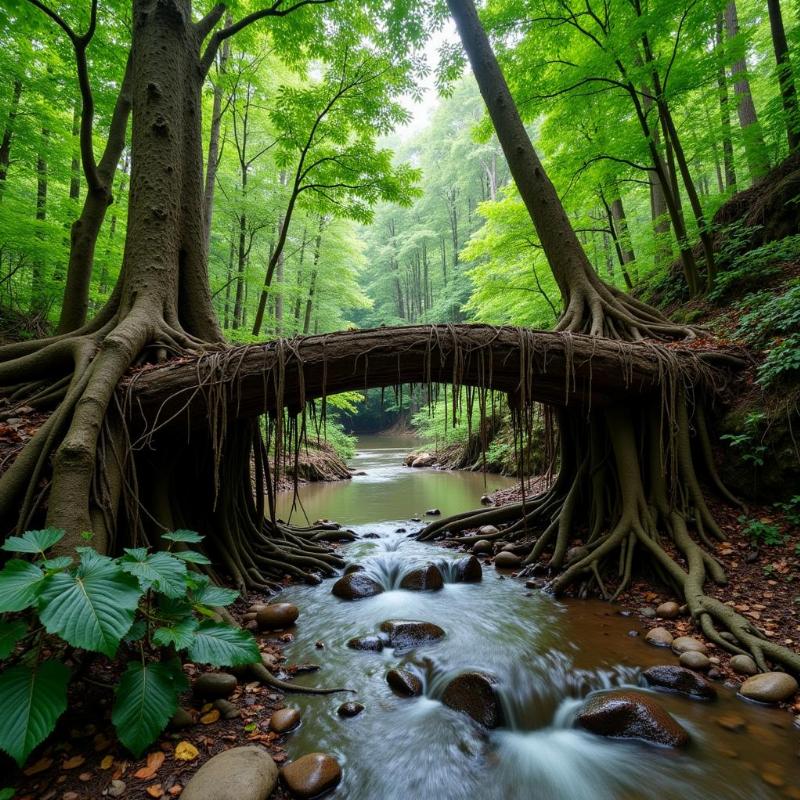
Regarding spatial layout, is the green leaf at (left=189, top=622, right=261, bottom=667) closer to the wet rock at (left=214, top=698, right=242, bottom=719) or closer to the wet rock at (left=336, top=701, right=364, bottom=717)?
the wet rock at (left=214, top=698, right=242, bottom=719)

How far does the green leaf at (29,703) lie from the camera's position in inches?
61.3

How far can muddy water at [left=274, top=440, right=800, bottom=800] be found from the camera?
7.21 feet

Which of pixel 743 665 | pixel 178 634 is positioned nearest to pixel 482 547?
pixel 743 665

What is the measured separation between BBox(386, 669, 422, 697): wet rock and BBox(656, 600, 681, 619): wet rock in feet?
7.04

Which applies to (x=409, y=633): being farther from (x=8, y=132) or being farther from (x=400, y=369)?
(x=8, y=132)

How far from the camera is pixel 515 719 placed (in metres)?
2.77

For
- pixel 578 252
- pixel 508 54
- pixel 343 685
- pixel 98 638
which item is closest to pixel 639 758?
pixel 343 685

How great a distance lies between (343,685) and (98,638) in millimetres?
1914

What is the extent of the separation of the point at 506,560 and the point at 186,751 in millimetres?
3931

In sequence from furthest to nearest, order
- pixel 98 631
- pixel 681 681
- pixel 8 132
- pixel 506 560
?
pixel 8 132 → pixel 506 560 → pixel 681 681 → pixel 98 631

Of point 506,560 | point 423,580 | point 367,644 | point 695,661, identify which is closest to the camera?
point 695,661

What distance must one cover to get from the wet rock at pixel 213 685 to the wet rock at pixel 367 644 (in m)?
1.14

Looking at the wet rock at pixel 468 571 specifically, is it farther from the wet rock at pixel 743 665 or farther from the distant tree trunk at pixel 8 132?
the distant tree trunk at pixel 8 132

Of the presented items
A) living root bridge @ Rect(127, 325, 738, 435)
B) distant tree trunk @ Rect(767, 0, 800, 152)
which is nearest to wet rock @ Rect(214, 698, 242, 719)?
living root bridge @ Rect(127, 325, 738, 435)
